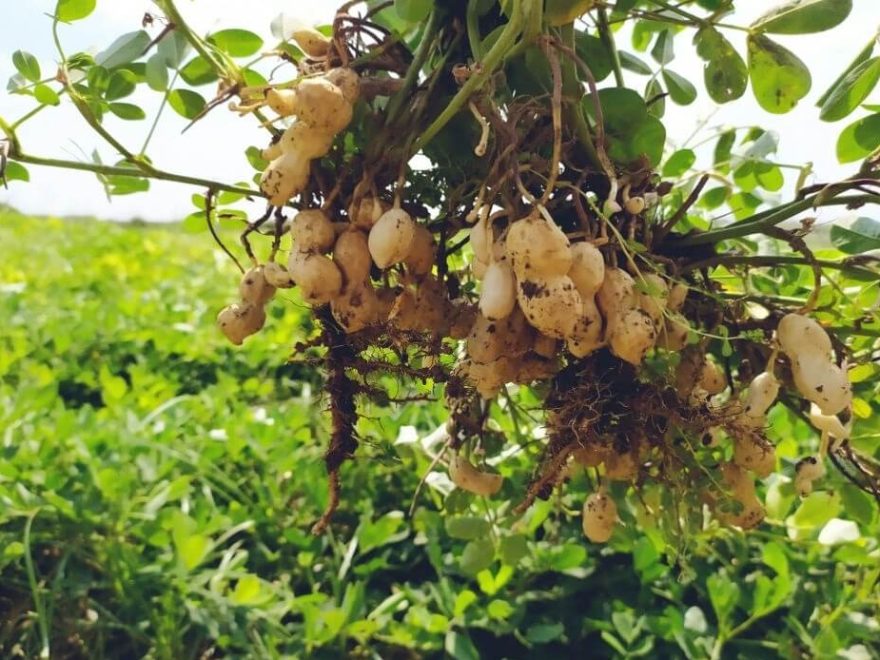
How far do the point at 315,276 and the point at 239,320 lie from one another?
0.32ft

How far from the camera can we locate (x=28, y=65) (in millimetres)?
597

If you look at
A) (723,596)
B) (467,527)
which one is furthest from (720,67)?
(723,596)

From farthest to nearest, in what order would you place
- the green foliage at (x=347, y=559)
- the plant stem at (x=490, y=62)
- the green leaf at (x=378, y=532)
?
the green leaf at (x=378, y=532), the green foliage at (x=347, y=559), the plant stem at (x=490, y=62)

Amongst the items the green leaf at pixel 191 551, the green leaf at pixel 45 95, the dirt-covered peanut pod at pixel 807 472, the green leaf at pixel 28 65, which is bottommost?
the green leaf at pixel 191 551

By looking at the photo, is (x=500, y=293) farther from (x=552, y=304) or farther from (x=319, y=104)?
(x=319, y=104)

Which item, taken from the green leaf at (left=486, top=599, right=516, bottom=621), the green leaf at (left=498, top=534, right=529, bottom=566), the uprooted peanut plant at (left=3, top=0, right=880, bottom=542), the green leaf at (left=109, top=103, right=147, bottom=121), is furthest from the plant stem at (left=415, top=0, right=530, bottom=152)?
the green leaf at (left=486, top=599, right=516, bottom=621)

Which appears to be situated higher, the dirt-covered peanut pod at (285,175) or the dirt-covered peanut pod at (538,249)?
the dirt-covered peanut pod at (285,175)

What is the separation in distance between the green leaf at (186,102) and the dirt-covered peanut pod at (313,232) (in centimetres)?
21

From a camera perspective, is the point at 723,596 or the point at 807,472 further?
the point at 723,596

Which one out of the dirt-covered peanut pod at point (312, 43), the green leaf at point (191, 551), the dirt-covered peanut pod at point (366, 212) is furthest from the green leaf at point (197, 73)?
the green leaf at point (191, 551)

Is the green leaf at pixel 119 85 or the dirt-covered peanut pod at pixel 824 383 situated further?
the green leaf at pixel 119 85

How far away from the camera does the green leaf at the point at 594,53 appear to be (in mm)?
552

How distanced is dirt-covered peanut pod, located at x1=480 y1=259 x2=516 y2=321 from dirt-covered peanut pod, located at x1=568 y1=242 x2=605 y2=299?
0.03m

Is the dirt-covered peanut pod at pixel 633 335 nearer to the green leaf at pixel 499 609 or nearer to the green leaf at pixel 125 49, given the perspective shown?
the green leaf at pixel 125 49
